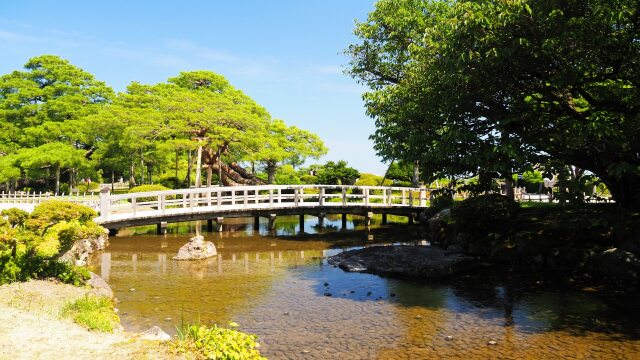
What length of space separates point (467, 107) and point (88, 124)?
36021 mm

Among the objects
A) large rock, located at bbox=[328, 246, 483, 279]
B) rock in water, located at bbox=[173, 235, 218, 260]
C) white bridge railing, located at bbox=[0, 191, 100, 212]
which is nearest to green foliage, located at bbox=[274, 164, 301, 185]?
white bridge railing, located at bbox=[0, 191, 100, 212]

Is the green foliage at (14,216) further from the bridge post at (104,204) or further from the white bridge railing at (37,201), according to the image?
the white bridge railing at (37,201)

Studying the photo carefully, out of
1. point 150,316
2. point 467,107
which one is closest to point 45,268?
point 150,316

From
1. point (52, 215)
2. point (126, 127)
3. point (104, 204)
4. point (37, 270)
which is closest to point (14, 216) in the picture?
point (52, 215)

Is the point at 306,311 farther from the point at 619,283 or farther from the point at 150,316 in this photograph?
the point at 619,283

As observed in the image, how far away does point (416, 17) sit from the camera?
2702 centimetres

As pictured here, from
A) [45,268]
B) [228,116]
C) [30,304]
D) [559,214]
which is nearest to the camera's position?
[30,304]

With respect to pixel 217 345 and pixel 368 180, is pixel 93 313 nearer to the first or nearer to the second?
pixel 217 345

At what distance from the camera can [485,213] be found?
1914 centimetres

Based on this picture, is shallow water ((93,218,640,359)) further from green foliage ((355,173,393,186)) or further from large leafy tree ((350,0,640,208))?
green foliage ((355,173,393,186))

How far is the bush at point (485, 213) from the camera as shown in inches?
749

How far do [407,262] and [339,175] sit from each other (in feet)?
94.4

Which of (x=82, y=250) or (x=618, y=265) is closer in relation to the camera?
(x=618, y=265)

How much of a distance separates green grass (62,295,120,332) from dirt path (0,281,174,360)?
175 millimetres
